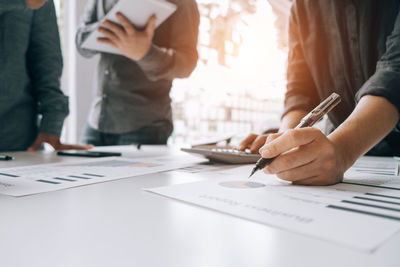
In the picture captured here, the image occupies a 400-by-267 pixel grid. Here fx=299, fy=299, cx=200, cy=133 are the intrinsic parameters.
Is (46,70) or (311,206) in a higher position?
(46,70)

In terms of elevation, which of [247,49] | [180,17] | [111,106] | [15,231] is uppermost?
[247,49]

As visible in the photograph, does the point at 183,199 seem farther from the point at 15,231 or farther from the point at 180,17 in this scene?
the point at 180,17

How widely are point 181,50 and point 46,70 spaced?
22.8 inches

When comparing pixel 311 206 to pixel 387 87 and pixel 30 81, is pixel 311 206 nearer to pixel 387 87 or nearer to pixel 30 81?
pixel 387 87

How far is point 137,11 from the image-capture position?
1.08 meters

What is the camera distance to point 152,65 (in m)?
1.24

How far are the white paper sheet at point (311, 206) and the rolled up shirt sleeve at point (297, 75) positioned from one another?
0.60m

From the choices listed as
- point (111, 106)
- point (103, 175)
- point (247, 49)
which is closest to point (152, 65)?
point (111, 106)

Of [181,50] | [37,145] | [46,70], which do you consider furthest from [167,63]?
[37,145]

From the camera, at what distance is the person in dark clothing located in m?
0.45

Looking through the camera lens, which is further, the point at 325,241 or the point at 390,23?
the point at 390,23

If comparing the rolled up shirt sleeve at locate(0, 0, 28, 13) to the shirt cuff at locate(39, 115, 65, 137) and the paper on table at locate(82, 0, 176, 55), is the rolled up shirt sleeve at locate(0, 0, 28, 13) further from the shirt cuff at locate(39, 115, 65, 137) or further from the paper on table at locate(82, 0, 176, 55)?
the shirt cuff at locate(39, 115, 65, 137)

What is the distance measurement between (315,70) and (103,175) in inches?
30.2

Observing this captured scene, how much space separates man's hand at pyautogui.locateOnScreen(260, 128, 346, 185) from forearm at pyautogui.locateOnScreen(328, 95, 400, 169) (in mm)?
35
